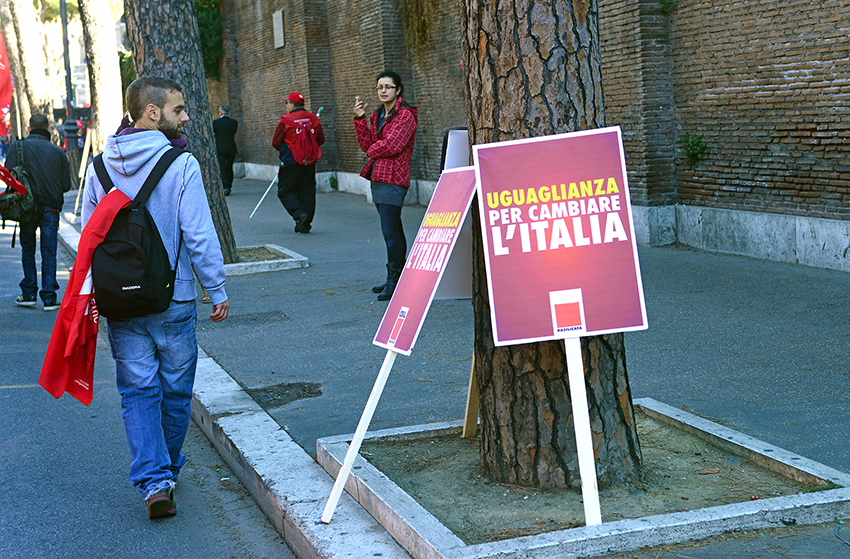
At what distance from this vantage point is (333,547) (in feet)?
11.7

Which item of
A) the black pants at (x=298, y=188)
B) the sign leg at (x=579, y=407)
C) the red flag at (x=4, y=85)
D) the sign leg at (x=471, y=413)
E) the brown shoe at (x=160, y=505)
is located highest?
the red flag at (x=4, y=85)

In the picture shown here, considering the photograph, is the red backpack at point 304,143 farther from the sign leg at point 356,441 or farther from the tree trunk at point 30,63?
the tree trunk at point 30,63

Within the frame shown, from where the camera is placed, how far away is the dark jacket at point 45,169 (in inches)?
400

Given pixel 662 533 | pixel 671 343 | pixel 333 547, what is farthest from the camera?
pixel 671 343

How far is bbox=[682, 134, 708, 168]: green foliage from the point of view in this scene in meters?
11.1

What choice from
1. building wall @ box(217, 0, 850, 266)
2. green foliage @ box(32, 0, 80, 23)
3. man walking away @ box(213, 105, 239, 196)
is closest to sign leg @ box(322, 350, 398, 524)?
building wall @ box(217, 0, 850, 266)

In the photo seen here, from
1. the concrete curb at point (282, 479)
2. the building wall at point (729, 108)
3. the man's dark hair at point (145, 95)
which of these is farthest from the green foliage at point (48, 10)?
the man's dark hair at point (145, 95)

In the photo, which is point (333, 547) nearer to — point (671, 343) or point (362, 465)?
point (362, 465)

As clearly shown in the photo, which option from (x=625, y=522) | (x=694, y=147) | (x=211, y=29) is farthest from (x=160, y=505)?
(x=211, y=29)

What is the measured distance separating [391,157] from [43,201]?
3.81 m

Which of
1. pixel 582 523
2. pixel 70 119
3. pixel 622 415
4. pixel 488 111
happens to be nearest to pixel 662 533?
pixel 582 523

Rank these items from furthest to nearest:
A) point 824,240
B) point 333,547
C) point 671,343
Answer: point 824,240
point 671,343
point 333,547

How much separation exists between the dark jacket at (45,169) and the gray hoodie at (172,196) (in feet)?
20.2

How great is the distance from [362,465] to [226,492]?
0.96 metres
